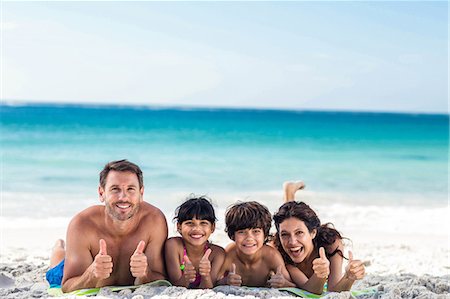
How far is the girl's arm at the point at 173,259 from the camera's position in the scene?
466cm

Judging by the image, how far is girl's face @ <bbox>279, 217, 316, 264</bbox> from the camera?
4844 millimetres

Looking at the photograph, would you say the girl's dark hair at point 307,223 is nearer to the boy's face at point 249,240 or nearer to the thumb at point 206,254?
the boy's face at point 249,240

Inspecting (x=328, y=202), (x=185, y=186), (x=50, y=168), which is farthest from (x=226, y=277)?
(x=50, y=168)

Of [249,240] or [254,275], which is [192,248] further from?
[254,275]

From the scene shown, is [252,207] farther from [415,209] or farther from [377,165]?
[377,165]

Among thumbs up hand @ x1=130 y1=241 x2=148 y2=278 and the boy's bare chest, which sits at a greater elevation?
thumbs up hand @ x1=130 y1=241 x2=148 y2=278

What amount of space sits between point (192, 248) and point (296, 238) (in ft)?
2.55

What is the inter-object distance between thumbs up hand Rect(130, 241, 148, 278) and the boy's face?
78 cm

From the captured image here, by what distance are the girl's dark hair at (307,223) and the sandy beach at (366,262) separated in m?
0.52

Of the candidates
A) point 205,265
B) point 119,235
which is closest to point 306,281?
point 205,265

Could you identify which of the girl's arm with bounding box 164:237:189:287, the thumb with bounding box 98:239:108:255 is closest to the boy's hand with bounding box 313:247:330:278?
the girl's arm with bounding box 164:237:189:287

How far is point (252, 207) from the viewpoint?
4.83 m

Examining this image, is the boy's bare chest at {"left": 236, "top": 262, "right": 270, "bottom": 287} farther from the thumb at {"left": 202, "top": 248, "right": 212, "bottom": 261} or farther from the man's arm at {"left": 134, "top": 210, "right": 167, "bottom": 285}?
the man's arm at {"left": 134, "top": 210, "right": 167, "bottom": 285}

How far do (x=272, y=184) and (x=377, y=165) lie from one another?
5.65m
